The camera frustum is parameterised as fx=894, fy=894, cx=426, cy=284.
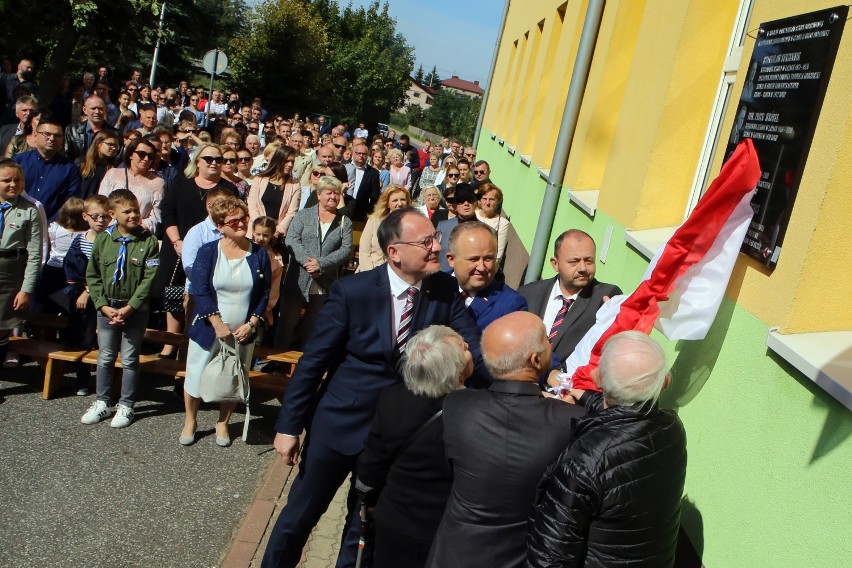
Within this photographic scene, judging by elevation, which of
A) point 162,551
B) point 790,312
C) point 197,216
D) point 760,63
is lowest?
point 162,551

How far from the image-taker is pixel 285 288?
877 cm

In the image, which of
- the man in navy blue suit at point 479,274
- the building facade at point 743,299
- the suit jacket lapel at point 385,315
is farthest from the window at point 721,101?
the suit jacket lapel at point 385,315

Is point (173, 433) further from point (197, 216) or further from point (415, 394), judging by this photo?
point (415, 394)

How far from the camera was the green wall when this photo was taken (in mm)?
3029

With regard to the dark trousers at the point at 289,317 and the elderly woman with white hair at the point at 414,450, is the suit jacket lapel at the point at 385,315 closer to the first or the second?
the elderly woman with white hair at the point at 414,450

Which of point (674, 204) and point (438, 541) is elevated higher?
point (674, 204)

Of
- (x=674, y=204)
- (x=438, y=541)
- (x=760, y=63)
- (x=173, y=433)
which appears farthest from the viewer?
(x=173, y=433)

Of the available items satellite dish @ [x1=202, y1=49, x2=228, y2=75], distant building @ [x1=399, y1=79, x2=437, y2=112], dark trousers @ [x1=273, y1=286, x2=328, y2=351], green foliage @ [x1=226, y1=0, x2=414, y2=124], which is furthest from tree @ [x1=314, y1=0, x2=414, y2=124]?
distant building @ [x1=399, y1=79, x2=437, y2=112]

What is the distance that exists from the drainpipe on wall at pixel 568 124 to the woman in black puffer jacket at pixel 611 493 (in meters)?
4.54

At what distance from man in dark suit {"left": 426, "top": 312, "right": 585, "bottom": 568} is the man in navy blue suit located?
1.48 meters

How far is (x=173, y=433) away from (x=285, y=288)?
2169 millimetres

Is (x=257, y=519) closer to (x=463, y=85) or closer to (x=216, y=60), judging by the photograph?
(x=216, y=60)

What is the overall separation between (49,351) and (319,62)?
4038 centimetres

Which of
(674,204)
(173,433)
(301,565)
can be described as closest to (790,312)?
(674,204)
